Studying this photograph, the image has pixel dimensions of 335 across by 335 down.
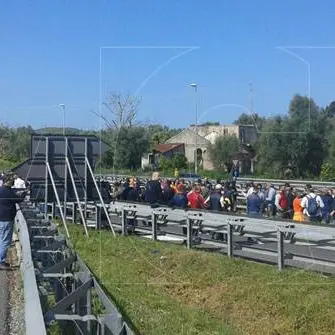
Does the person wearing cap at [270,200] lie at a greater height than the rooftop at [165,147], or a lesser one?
lesser

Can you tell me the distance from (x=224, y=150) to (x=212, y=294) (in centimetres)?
238

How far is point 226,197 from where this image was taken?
943 inches

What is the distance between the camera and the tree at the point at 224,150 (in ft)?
34.3

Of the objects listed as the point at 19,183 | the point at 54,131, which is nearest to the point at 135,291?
the point at 54,131

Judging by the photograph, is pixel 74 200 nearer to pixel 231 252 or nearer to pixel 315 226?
pixel 231 252

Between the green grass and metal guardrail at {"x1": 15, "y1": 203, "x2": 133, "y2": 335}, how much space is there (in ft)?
3.51

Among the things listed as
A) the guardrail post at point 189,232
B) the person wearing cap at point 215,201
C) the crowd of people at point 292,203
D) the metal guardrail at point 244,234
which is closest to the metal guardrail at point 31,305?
the metal guardrail at point 244,234

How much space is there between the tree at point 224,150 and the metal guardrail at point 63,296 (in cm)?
280

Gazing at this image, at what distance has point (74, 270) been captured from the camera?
870cm

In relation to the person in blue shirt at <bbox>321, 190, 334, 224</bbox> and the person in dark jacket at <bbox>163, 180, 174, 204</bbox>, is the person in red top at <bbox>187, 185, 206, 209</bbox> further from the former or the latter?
the person in blue shirt at <bbox>321, 190, 334, 224</bbox>

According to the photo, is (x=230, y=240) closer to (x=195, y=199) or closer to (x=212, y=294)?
(x=212, y=294)

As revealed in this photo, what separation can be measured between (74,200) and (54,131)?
2781mm

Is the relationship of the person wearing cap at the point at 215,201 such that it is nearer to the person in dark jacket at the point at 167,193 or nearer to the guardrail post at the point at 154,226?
the person in dark jacket at the point at 167,193

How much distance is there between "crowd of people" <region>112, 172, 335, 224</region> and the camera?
1941cm
